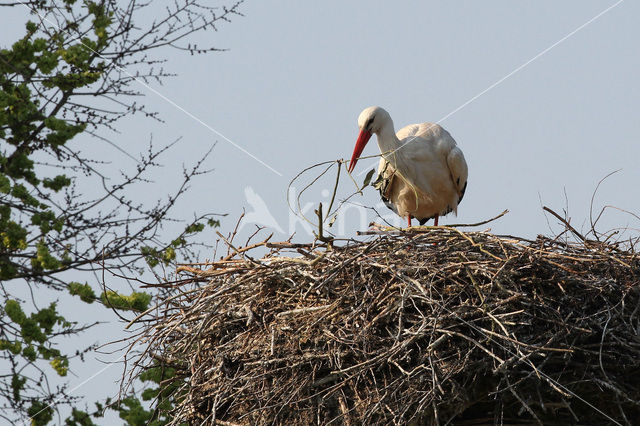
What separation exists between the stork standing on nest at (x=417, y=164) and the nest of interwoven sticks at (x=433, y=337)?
6.50 ft

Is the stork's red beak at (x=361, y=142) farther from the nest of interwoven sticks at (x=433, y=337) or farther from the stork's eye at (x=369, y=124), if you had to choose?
the nest of interwoven sticks at (x=433, y=337)

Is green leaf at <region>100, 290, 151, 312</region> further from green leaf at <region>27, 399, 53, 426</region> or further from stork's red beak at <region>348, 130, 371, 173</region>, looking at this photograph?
stork's red beak at <region>348, 130, 371, 173</region>

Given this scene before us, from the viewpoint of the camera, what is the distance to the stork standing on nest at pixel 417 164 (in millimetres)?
7895

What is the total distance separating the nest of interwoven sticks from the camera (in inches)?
199

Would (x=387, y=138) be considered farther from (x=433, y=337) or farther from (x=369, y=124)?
(x=433, y=337)

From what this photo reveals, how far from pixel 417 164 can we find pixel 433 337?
10.3 feet

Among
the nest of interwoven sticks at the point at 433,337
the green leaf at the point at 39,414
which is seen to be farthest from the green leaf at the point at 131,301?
Answer: the nest of interwoven sticks at the point at 433,337

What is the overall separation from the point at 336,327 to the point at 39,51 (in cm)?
582

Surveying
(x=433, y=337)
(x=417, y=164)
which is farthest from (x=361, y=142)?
(x=433, y=337)

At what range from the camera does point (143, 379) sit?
8.75 m

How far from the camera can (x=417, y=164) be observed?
811 cm

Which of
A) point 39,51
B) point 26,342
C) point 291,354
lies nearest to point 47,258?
point 26,342

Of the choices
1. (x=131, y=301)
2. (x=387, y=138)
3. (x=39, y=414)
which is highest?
(x=387, y=138)

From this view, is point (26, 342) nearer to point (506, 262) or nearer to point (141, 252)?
point (141, 252)
